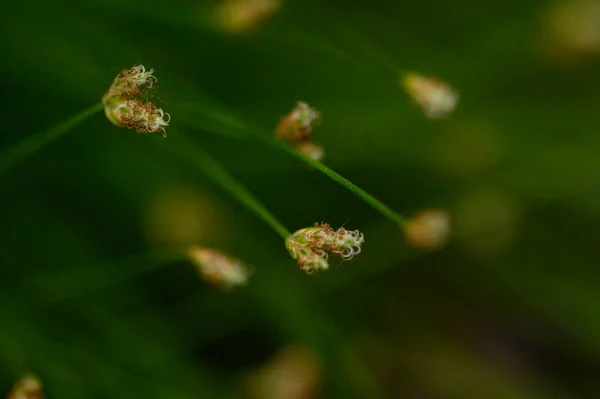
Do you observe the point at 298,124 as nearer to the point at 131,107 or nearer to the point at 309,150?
the point at 309,150

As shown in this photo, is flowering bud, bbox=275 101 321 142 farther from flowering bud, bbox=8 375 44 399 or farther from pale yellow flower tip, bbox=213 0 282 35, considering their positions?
flowering bud, bbox=8 375 44 399

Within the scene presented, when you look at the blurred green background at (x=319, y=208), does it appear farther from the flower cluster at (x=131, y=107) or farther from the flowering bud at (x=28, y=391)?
the flower cluster at (x=131, y=107)

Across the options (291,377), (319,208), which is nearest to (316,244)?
(291,377)

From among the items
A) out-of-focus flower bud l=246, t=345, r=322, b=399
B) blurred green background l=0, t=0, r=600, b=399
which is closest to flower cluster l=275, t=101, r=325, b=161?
blurred green background l=0, t=0, r=600, b=399

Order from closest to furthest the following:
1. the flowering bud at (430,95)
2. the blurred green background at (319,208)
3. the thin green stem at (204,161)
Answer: the thin green stem at (204,161) < the flowering bud at (430,95) < the blurred green background at (319,208)

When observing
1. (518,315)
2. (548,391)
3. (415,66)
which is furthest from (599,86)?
(548,391)

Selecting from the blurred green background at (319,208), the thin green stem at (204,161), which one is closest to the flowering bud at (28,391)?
the blurred green background at (319,208)
